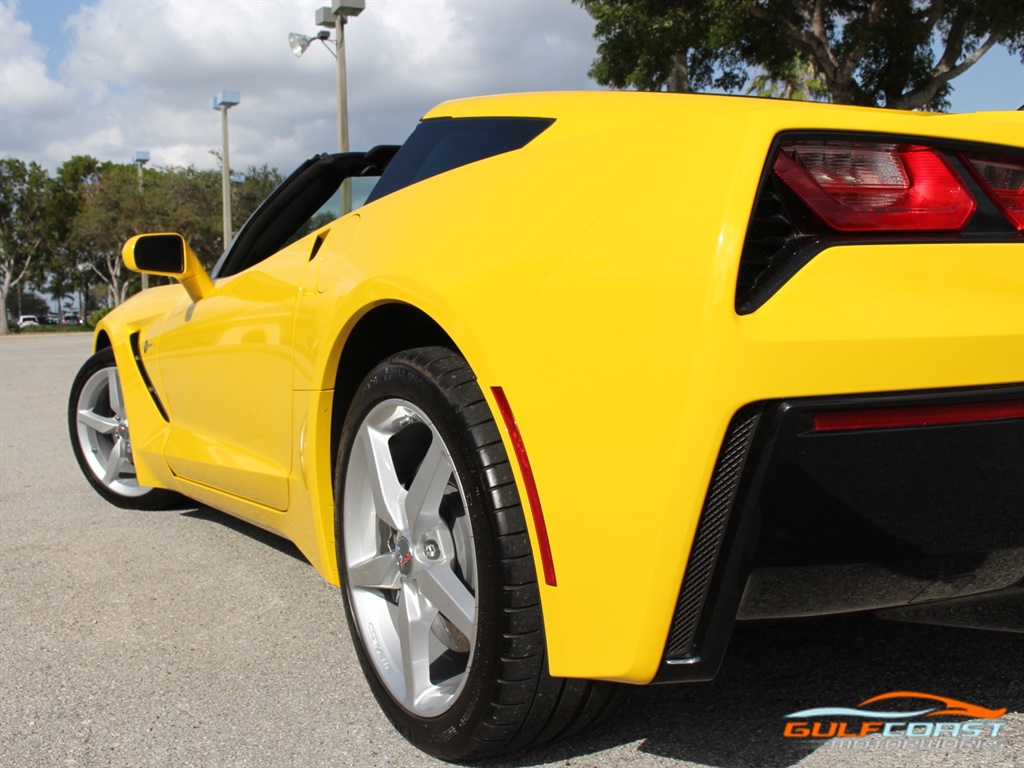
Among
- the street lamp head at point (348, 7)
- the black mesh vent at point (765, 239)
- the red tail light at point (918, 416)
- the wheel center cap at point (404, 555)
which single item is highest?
the street lamp head at point (348, 7)

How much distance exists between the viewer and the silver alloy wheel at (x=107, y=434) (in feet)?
14.5

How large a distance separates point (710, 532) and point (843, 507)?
205 mm

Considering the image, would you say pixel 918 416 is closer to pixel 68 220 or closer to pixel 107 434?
pixel 107 434

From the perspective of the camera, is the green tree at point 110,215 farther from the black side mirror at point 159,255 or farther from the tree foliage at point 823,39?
the black side mirror at point 159,255

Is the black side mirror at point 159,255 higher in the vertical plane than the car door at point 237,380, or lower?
higher

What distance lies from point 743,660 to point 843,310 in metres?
1.27

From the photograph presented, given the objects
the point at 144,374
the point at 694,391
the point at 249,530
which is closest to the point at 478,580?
the point at 694,391

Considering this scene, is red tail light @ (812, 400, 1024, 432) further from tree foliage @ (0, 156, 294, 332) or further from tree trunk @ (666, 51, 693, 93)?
tree foliage @ (0, 156, 294, 332)

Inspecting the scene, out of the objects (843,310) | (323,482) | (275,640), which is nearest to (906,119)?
(843,310)

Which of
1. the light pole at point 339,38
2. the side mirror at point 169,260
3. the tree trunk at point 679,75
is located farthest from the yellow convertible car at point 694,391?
the tree trunk at point 679,75

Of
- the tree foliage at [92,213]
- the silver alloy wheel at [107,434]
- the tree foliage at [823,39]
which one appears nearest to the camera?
the silver alloy wheel at [107,434]

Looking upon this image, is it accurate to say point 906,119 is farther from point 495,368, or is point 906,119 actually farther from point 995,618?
point 995,618

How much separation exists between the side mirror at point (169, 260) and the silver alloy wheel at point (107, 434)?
3.22ft

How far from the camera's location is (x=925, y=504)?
62.7 inches
